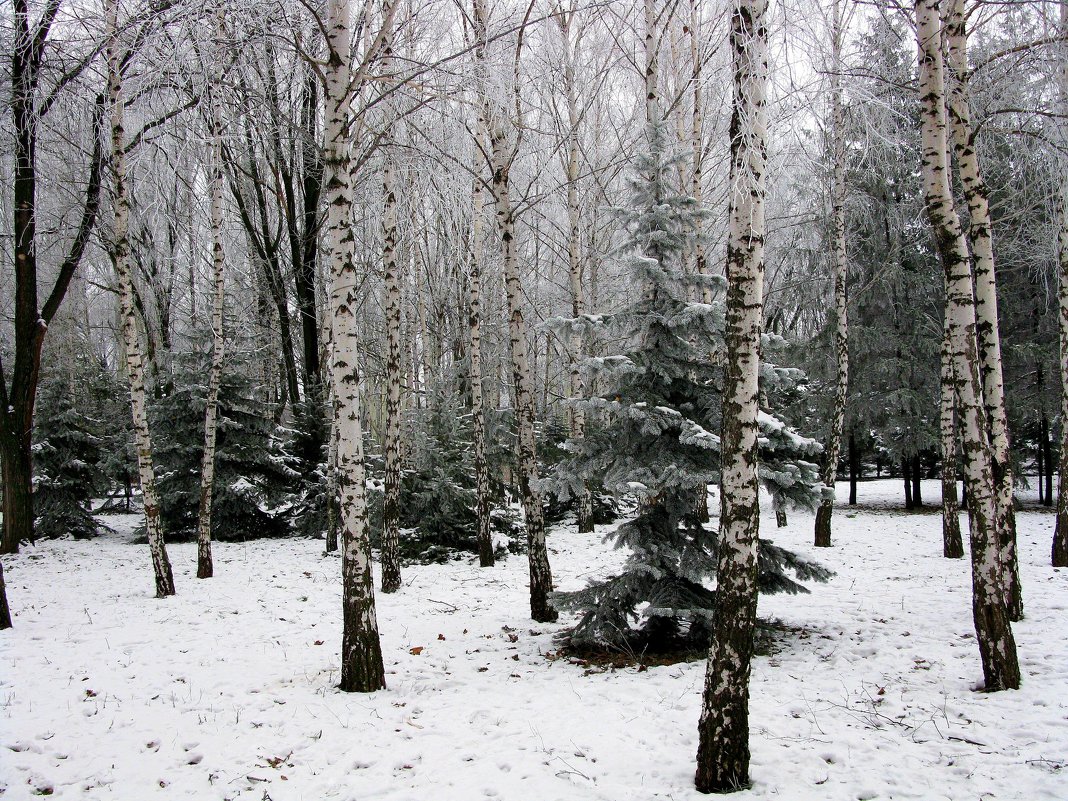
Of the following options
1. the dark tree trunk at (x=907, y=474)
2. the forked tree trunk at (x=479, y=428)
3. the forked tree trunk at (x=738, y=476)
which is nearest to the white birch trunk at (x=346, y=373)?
the forked tree trunk at (x=738, y=476)

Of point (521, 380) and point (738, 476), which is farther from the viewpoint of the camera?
point (521, 380)

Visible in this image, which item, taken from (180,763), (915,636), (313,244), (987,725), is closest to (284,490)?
(313,244)

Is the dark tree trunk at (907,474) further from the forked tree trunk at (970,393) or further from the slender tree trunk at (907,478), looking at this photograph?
the forked tree trunk at (970,393)

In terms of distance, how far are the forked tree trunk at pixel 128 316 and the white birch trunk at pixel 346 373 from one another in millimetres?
4029

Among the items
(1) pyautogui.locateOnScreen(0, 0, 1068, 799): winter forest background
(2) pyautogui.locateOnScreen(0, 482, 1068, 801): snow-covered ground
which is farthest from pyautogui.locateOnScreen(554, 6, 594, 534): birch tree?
(2) pyautogui.locateOnScreen(0, 482, 1068, 801): snow-covered ground

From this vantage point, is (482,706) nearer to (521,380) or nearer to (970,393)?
(521,380)

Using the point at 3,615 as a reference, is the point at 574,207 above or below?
above

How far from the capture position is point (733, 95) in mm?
3613

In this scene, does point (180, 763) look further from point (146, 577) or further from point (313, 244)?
point (313, 244)

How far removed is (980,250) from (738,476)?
11.9 feet

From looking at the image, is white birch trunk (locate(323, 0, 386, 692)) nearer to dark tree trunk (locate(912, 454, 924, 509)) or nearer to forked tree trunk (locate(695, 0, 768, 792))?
forked tree trunk (locate(695, 0, 768, 792))

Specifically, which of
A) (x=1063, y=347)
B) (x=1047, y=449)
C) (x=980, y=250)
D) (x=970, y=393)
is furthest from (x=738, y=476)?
(x=1047, y=449)

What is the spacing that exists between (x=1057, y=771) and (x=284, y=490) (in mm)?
12953

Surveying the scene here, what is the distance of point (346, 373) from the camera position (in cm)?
554
